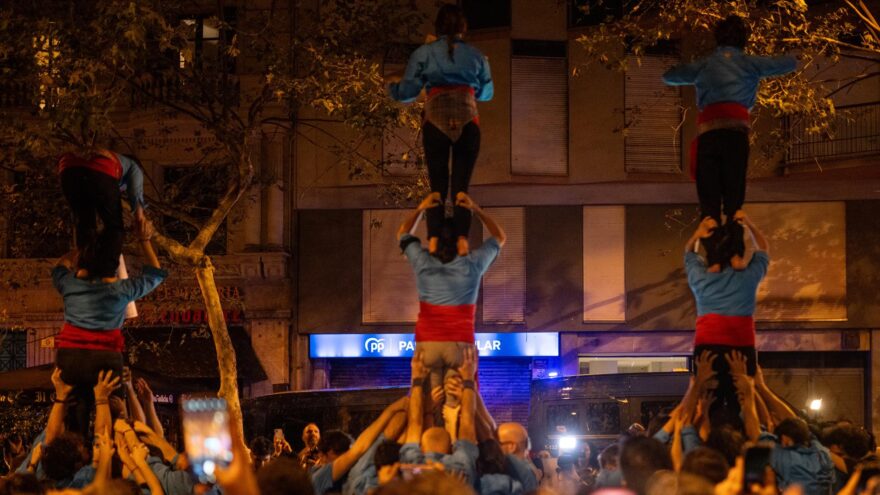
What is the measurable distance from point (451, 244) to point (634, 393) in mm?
8763

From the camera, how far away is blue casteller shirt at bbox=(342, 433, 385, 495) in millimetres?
6453

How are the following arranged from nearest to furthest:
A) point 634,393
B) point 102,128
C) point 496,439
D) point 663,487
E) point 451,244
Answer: point 663,487, point 496,439, point 451,244, point 102,128, point 634,393

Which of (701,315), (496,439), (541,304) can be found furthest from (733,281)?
(541,304)

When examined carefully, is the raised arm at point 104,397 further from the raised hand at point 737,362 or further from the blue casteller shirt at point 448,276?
the raised hand at point 737,362

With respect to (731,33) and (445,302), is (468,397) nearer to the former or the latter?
(445,302)

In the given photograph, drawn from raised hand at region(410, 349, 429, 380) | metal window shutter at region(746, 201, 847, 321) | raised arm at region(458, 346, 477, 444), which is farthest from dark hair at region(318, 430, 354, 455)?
metal window shutter at region(746, 201, 847, 321)

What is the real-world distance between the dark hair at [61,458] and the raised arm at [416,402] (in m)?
2.05

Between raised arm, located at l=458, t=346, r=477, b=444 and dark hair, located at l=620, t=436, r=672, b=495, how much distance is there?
3.47ft

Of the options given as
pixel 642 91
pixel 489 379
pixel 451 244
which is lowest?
pixel 489 379

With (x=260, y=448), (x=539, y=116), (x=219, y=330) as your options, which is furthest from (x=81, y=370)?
(x=539, y=116)

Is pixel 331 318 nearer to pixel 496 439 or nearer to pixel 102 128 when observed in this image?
pixel 102 128

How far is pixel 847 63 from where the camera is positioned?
70.4 feet

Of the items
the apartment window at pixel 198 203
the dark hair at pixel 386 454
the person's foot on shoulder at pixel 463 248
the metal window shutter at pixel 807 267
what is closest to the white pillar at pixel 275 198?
the apartment window at pixel 198 203

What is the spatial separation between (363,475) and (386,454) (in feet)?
1.27
